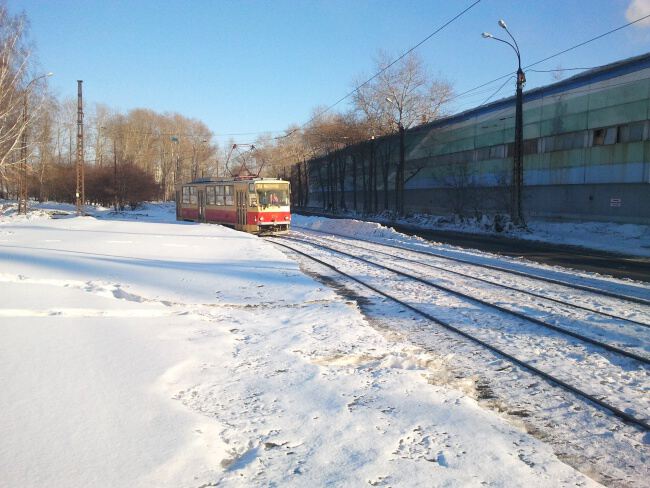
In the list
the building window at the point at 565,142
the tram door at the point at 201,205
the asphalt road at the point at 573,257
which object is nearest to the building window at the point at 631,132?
the building window at the point at 565,142

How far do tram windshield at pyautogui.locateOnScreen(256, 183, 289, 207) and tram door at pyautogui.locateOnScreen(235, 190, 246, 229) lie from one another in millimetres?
1007

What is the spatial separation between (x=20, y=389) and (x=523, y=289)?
29.5ft

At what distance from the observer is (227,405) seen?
13.3ft

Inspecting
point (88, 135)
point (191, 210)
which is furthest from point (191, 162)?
point (191, 210)

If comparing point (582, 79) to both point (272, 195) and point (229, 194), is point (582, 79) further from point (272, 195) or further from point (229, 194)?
point (229, 194)

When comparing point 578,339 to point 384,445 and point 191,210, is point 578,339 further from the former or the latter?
point 191,210

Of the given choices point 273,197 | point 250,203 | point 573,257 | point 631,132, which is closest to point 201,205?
point 250,203

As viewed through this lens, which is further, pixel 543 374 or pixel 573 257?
pixel 573 257

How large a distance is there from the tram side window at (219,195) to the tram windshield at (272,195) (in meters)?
3.64

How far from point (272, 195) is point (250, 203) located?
121 centimetres

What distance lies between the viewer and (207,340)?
5.84 m

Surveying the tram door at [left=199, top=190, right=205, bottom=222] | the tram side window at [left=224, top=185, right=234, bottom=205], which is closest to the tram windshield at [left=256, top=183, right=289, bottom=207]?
the tram side window at [left=224, top=185, right=234, bottom=205]

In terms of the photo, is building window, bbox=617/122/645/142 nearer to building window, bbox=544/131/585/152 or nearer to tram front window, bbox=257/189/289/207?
building window, bbox=544/131/585/152

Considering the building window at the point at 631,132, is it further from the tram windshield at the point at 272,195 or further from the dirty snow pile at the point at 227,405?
the dirty snow pile at the point at 227,405
